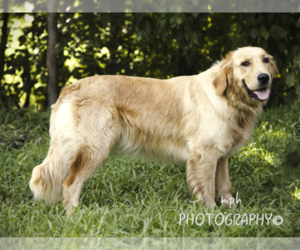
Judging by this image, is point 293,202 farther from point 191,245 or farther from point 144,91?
point 144,91

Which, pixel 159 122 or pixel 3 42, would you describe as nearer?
pixel 159 122

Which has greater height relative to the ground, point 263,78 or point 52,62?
point 263,78

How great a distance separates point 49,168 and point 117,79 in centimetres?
112

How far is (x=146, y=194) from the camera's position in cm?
364

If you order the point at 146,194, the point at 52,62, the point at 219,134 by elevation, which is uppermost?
the point at 52,62

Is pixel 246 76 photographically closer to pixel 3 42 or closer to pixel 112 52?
pixel 112 52

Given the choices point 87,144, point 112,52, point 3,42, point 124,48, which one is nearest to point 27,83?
point 3,42

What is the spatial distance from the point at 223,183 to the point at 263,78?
121 centimetres

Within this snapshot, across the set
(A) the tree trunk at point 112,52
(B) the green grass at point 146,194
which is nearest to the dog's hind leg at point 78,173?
(B) the green grass at point 146,194

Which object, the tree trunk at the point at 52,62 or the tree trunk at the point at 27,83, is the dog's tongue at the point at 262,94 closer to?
the tree trunk at the point at 52,62

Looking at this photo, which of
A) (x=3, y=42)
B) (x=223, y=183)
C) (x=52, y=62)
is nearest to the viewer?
(x=223, y=183)

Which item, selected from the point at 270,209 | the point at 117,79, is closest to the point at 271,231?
the point at 270,209

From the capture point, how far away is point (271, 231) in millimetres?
2609

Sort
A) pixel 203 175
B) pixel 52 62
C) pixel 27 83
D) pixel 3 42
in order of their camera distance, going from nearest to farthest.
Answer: pixel 203 175
pixel 52 62
pixel 3 42
pixel 27 83
